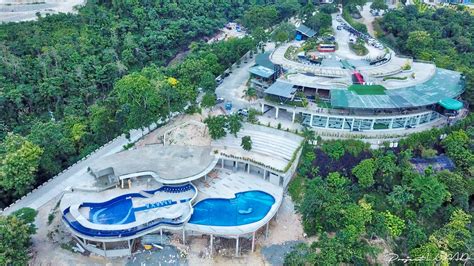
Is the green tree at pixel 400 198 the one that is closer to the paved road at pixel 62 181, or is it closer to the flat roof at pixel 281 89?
the flat roof at pixel 281 89

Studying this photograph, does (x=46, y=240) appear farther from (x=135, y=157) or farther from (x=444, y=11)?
(x=444, y=11)

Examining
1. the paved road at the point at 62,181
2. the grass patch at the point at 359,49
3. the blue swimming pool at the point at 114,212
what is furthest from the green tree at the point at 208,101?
the grass patch at the point at 359,49

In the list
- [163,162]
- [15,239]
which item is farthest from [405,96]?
[15,239]

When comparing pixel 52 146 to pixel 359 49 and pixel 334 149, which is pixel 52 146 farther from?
pixel 359 49

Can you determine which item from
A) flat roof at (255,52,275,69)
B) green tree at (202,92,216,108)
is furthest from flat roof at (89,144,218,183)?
flat roof at (255,52,275,69)

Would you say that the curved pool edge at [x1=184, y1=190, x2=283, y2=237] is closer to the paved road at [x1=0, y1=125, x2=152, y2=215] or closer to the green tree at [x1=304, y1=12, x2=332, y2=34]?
the paved road at [x1=0, y1=125, x2=152, y2=215]

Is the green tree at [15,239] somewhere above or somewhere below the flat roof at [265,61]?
below
